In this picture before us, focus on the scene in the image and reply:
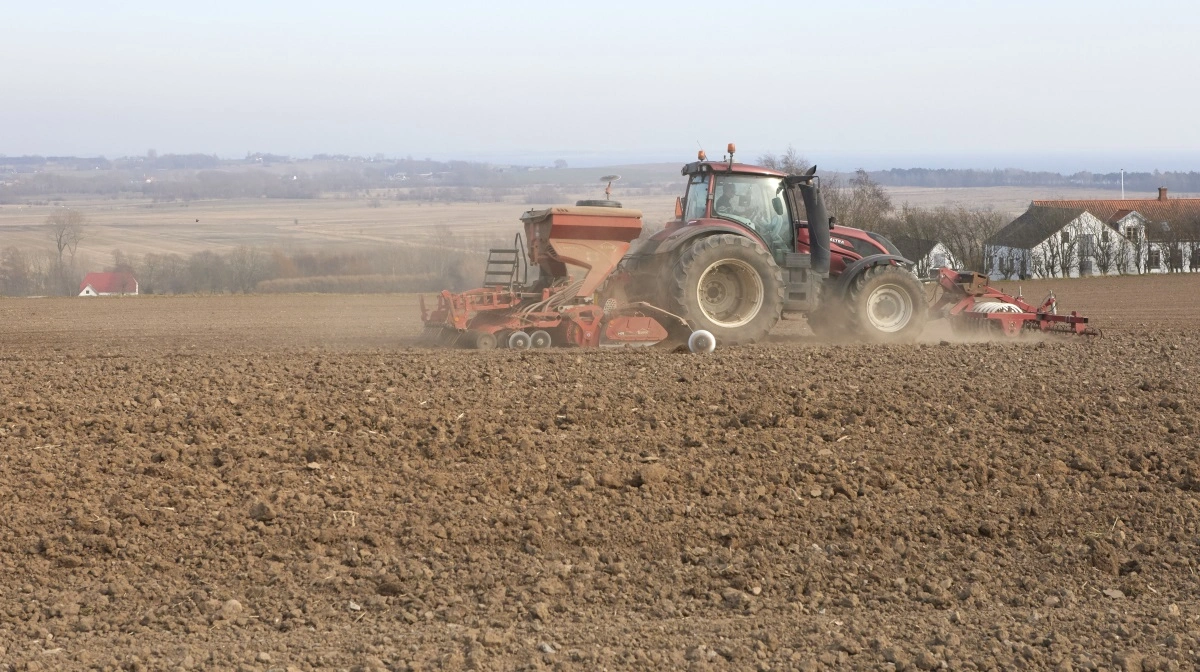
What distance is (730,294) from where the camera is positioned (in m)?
11.9

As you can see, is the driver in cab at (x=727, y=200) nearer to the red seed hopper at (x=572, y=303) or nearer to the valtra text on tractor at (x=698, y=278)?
the valtra text on tractor at (x=698, y=278)

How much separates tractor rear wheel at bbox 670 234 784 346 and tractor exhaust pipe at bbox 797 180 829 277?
459 millimetres

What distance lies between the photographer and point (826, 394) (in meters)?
8.27

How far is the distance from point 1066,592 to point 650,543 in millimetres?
1875

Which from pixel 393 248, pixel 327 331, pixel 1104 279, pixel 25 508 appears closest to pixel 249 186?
pixel 393 248

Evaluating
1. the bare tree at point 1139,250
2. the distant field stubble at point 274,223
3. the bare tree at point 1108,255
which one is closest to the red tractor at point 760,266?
the distant field stubble at point 274,223

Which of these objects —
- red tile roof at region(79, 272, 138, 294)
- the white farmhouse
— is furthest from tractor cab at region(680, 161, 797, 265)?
the white farmhouse

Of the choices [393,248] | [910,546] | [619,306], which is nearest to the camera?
[910,546]

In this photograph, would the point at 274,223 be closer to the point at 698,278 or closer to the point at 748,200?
the point at 748,200

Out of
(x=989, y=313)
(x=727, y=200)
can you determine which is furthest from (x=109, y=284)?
(x=989, y=313)

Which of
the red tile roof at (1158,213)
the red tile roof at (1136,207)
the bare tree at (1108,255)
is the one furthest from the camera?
the red tile roof at (1136,207)

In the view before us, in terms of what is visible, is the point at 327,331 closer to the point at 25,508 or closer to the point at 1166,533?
the point at 25,508

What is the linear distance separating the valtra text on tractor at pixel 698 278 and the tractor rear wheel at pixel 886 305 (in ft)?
0.04

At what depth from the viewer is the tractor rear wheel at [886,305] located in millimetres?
12117
